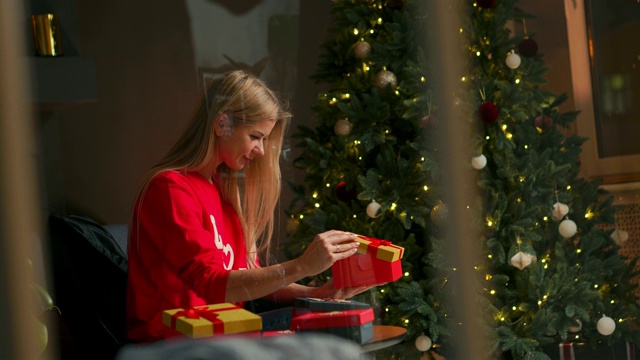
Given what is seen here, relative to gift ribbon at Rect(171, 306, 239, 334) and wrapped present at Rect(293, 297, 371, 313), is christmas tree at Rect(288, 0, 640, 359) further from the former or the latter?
gift ribbon at Rect(171, 306, 239, 334)

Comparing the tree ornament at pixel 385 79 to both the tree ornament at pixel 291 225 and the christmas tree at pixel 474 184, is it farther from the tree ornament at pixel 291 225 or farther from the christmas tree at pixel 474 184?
the tree ornament at pixel 291 225

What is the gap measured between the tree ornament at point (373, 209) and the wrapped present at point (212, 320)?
0.45 metres

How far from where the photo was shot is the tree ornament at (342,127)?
7.35 feet

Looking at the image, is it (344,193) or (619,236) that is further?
(619,236)

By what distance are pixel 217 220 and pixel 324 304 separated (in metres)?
0.34

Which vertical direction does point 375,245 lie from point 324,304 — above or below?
above

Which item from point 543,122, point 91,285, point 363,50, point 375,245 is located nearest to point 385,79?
point 363,50

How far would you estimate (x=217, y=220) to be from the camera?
6.45ft

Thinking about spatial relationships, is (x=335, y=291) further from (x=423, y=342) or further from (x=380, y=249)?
(x=423, y=342)

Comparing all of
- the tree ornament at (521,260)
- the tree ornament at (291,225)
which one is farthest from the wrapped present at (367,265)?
the tree ornament at (521,260)

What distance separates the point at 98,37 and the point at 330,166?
0.65 meters

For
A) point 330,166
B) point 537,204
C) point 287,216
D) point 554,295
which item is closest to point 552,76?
point 537,204

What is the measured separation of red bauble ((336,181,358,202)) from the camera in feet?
7.26

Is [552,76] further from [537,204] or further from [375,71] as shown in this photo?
[375,71]
